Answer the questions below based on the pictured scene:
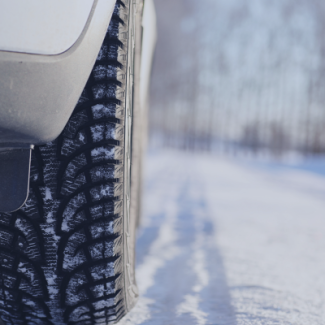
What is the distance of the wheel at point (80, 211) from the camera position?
668mm

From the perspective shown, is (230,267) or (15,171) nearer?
(15,171)

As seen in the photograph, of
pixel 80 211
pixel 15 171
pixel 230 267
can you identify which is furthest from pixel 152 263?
pixel 15 171

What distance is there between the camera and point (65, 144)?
67 cm

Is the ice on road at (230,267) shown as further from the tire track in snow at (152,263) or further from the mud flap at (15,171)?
the mud flap at (15,171)

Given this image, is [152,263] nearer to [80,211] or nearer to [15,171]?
[80,211]

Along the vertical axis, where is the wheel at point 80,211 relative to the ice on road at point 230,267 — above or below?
above

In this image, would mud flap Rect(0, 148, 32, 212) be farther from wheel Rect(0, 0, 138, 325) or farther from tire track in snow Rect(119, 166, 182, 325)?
tire track in snow Rect(119, 166, 182, 325)

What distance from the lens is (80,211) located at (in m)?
0.67

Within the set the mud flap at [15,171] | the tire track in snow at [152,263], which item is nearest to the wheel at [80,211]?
the mud flap at [15,171]

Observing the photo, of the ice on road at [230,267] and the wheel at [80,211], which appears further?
the ice on road at [230,267]

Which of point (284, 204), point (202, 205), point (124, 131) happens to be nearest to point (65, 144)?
point (124, 131)

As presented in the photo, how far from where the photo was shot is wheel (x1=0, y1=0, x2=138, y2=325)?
2.19 ft

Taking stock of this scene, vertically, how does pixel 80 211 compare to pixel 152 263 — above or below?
above

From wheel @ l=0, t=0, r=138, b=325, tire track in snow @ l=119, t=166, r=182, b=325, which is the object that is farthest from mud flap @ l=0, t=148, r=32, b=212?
tire track in snow @ l=119, t=166, r=182, b=325
